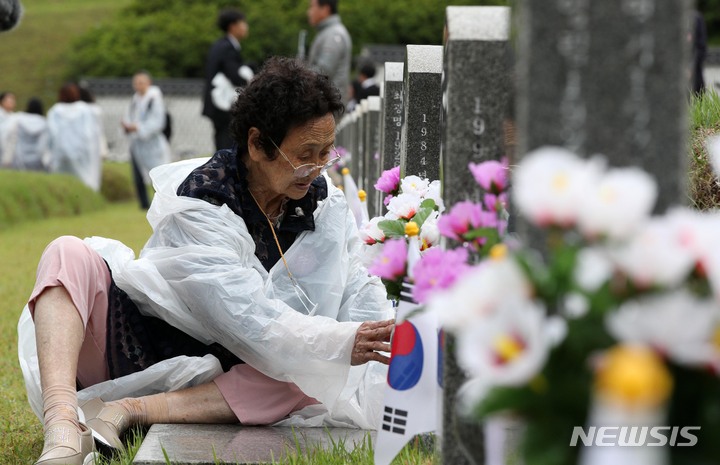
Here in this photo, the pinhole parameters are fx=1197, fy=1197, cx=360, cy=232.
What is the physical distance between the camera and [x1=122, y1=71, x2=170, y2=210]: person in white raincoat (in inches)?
616

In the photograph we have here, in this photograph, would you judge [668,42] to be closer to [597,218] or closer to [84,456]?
[597,218]

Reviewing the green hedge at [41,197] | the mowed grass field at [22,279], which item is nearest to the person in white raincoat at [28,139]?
the mowed grass field at [22,279]

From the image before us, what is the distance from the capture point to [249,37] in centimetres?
3366

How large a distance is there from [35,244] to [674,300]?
395 inches

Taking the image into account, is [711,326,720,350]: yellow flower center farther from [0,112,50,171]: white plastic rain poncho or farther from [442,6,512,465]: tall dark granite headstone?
[0,112,50,171]: white plastic rain poncho

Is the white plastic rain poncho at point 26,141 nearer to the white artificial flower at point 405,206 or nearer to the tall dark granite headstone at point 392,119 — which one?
the tall dark granite headstone at point 392,119

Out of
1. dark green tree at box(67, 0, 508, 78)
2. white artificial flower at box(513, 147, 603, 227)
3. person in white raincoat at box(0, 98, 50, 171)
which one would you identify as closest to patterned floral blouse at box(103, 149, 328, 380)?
white artificial flower at box(513, 147, 603, 227)

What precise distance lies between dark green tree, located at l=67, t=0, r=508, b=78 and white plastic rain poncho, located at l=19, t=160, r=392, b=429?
28.5 meters

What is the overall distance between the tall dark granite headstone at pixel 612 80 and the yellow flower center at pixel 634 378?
14.5 inches

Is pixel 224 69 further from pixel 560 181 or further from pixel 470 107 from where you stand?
pixel 560 181

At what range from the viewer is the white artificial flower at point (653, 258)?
145cm

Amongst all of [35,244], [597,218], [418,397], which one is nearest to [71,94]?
[35,244]

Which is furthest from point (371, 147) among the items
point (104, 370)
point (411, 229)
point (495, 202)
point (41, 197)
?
point (41, 197)

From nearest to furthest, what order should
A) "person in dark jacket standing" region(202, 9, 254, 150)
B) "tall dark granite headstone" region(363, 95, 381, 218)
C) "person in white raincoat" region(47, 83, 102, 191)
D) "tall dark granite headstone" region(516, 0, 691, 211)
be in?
"tall dark granite headstone" region(516, 0, 691, 211) < "tall dark granite headstone" region(363, 95, 381, 218) < "person in dark jacket standing" region(202, 9, 254, 150) < "person in white raincoat" region(47, 83, 102, 191)
